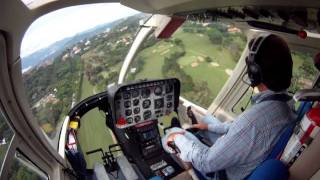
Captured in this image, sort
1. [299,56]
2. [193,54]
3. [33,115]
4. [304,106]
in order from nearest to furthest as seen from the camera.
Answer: [304,106]
[33,115]
[299,56]
[193,54]

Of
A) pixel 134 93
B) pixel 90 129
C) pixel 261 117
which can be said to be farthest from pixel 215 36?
pixel 261 117

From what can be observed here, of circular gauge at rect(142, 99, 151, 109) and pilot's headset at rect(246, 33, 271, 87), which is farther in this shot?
circular gauge at rect(142, 99, 151, 109)

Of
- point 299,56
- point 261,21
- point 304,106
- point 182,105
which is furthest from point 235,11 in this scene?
point 182,105

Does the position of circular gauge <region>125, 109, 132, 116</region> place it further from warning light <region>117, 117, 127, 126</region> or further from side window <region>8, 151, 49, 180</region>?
side window <region>8, 151, 49, 180</region>

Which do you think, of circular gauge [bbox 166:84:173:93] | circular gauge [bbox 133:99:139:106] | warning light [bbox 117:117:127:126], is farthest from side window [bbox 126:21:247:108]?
warning light [bbox 117:117:127:126]

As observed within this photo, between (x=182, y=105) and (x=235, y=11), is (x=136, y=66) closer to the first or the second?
(x=182, y=105)

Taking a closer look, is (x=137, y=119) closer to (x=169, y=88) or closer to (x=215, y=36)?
(x=169, y=88)

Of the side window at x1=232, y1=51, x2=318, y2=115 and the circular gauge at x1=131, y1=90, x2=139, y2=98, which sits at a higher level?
the side window at x1=232, y1=51, x2=318, y2=115
